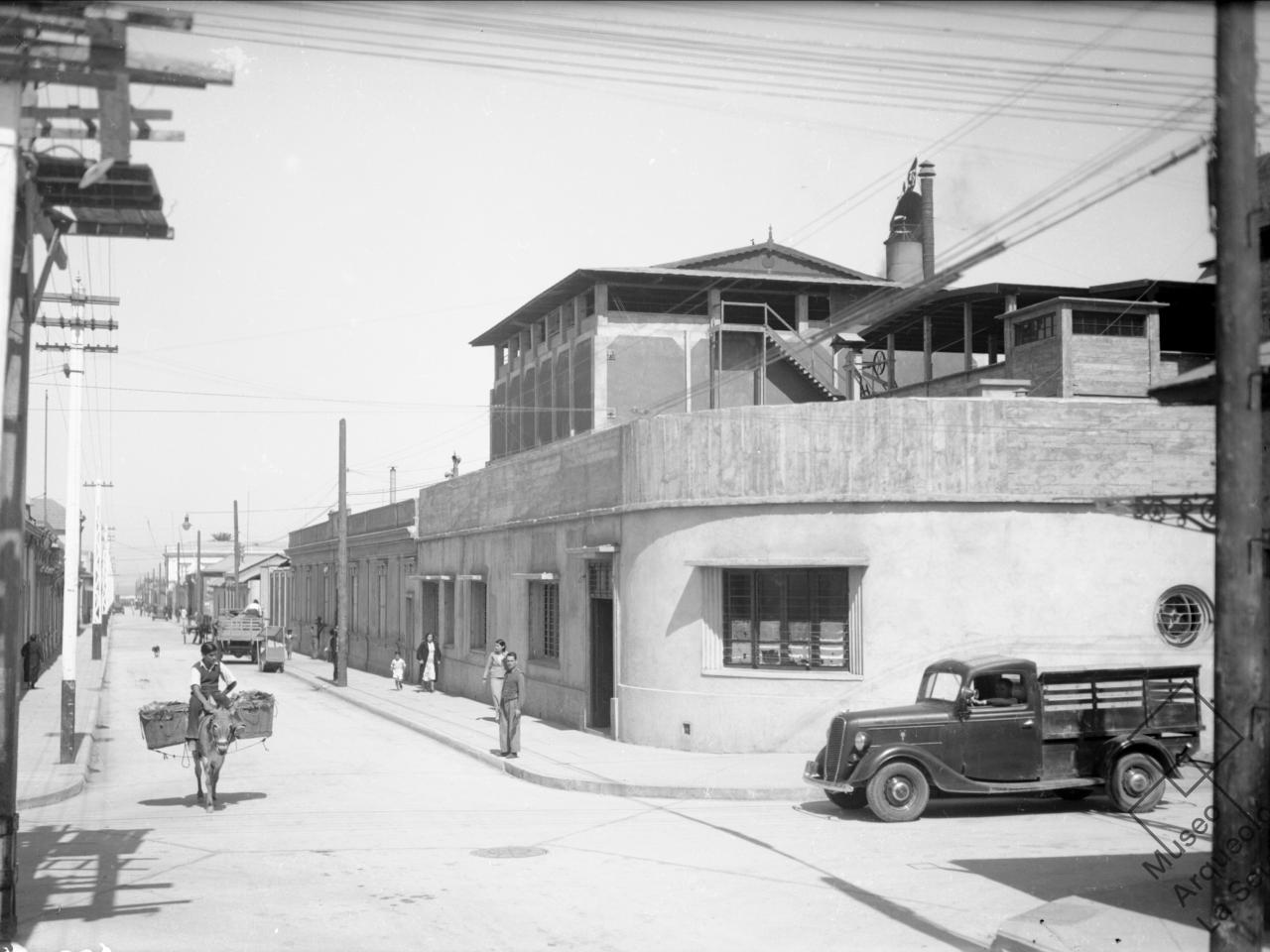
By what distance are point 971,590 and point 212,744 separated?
11.5 metres

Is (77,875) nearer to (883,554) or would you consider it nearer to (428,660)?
(883,554)

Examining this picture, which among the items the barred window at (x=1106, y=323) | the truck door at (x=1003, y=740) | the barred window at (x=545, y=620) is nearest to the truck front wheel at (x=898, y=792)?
the truck door at (x=1003, y=740)

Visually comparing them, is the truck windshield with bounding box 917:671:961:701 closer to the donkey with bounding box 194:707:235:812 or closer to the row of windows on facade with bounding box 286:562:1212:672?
the row of windows on facade with bounding box 286:562:1212:672

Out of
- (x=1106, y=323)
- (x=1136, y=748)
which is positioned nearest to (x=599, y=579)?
(x=1136, y=748)

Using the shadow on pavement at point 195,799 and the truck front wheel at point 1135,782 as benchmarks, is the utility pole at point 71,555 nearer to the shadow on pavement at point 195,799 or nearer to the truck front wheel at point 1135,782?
the shadow on pavement at point 195,799

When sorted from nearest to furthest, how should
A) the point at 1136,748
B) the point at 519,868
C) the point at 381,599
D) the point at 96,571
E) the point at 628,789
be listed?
the point at 519,868 → the point at 1136,748 → the point at 628,789 → the point at 381,599 → the point at 96,571

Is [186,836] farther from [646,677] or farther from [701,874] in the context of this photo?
[646,677]

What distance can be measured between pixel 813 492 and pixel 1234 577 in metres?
13.0

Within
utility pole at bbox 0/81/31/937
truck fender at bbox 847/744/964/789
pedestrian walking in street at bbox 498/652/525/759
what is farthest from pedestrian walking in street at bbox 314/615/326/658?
utility pole at bbox 0/81/31/937

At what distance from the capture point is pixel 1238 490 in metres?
8.25

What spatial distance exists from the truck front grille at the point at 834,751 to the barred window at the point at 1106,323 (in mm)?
17634

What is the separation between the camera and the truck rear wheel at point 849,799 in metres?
16.4

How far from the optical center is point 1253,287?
8.29m

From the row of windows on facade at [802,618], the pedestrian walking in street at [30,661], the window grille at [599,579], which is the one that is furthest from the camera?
the pedestrian walking in street at [30,661]
